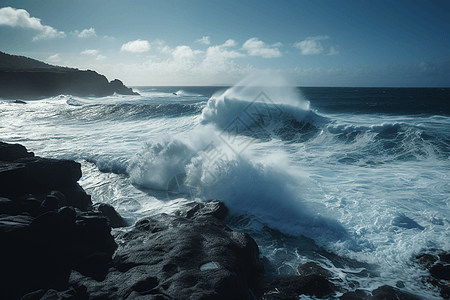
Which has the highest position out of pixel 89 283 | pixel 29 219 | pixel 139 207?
pixel 29 219

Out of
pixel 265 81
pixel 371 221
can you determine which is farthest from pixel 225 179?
pixel 265 81

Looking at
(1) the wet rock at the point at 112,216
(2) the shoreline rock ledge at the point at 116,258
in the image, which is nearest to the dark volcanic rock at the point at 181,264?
(2) the shoreline rock ledge at the point at 116,258

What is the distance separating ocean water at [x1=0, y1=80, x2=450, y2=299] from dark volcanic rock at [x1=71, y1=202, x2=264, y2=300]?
2.83 feet

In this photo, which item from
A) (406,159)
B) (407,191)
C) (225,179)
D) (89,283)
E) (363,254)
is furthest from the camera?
(406,159)

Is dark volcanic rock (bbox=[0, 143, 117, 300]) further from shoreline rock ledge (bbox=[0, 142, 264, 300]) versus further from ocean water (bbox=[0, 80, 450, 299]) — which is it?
ocean water (bbox=[0, 80, 450, 299])

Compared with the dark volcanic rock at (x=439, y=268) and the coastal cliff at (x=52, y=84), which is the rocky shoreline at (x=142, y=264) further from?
Answer: the coastal cliff at (x=52, y=84)

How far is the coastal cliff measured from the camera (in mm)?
43656

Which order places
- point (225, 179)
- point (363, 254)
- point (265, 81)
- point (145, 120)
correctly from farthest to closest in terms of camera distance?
point (145, 120)
point (265, 81)
point (225, 179)
point (363, 254)

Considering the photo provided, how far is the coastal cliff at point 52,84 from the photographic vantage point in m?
Answer: 43.7

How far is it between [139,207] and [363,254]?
5.27 metres

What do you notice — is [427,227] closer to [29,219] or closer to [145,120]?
[29,219]

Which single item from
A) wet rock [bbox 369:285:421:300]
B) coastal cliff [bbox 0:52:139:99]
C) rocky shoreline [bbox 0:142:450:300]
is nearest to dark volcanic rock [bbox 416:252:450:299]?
rocky shoreline [bbox 0:142:450:300]

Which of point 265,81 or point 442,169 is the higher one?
point 265,81

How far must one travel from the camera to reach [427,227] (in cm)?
490
